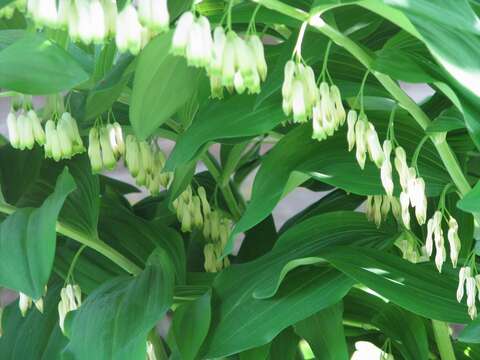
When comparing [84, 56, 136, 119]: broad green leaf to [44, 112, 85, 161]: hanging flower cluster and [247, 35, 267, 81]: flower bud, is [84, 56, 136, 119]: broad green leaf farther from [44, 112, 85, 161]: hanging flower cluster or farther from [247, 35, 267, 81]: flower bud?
[247, 35, 267, 81]: flower bud

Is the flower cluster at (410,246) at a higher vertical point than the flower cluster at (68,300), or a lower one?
higher

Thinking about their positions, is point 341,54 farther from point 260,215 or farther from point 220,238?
point 220,238

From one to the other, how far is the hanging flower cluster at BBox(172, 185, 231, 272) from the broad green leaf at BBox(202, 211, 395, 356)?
122 mm

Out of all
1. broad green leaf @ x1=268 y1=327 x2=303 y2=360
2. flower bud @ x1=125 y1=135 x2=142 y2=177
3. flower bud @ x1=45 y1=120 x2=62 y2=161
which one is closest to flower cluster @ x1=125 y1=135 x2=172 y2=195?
flower bud @ x1=125 y1=135 x2=142 y2=177

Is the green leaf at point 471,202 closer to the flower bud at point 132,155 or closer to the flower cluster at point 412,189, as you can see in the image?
the flower cluster at point 412,189

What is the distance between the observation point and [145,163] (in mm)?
935

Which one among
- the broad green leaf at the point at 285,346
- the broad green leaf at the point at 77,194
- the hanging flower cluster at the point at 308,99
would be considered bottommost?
the broad green leaf at the point at 285,346

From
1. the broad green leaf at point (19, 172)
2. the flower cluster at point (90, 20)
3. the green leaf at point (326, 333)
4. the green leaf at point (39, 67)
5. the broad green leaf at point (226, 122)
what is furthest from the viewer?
the broad green leaf at point (19, 172)

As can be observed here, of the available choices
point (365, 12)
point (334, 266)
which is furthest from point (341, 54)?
point (334, 266)

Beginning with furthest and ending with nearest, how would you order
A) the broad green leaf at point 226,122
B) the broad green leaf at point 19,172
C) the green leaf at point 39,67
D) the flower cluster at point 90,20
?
the broad green leaf at point 19,172 → the broad green leaf at point 226,122 → the green leaf at point 39,67 → the flower cluster at point 90,20

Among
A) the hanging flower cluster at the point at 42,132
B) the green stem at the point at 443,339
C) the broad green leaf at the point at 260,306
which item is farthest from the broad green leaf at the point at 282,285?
the hanging flower cluster at the point at 42,132

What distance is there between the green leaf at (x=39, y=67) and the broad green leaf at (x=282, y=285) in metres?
0.25

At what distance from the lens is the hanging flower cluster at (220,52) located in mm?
541

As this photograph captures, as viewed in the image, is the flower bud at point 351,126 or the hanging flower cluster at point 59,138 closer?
the flower bud at point 351,126
